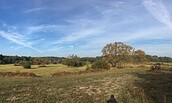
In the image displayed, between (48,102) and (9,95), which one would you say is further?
(9,95)

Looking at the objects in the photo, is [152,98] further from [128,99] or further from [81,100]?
[81,100]

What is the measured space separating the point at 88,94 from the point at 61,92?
2.05m

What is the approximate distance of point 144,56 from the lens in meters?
101

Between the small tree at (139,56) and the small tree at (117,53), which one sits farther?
the small tree at (139,56)

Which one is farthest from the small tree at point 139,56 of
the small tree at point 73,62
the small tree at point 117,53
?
the small tree at point 73,62

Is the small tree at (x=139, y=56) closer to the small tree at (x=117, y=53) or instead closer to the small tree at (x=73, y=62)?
the small tree at (x=117, y=53)

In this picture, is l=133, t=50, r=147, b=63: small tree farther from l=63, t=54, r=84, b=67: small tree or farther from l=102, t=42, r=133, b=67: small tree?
l=63, t=54, r=84, b=67: small tree

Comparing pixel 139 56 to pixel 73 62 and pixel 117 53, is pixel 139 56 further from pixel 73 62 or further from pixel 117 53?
pixel 73 62

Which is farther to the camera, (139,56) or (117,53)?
(139,56)

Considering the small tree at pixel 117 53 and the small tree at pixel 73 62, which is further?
the small tree at pixel 73 62

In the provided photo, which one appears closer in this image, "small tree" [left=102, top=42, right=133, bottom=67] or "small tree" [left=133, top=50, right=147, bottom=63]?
"small tree" [left=102, top=42, right=133, bottom=67]

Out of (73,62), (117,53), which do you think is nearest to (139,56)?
(117,53)

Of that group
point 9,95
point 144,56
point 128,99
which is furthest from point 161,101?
point 144,56

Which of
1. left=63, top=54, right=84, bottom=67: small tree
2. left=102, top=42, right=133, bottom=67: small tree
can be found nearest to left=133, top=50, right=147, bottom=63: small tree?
left=102, top=42, right=133, bottom=67: small tree
